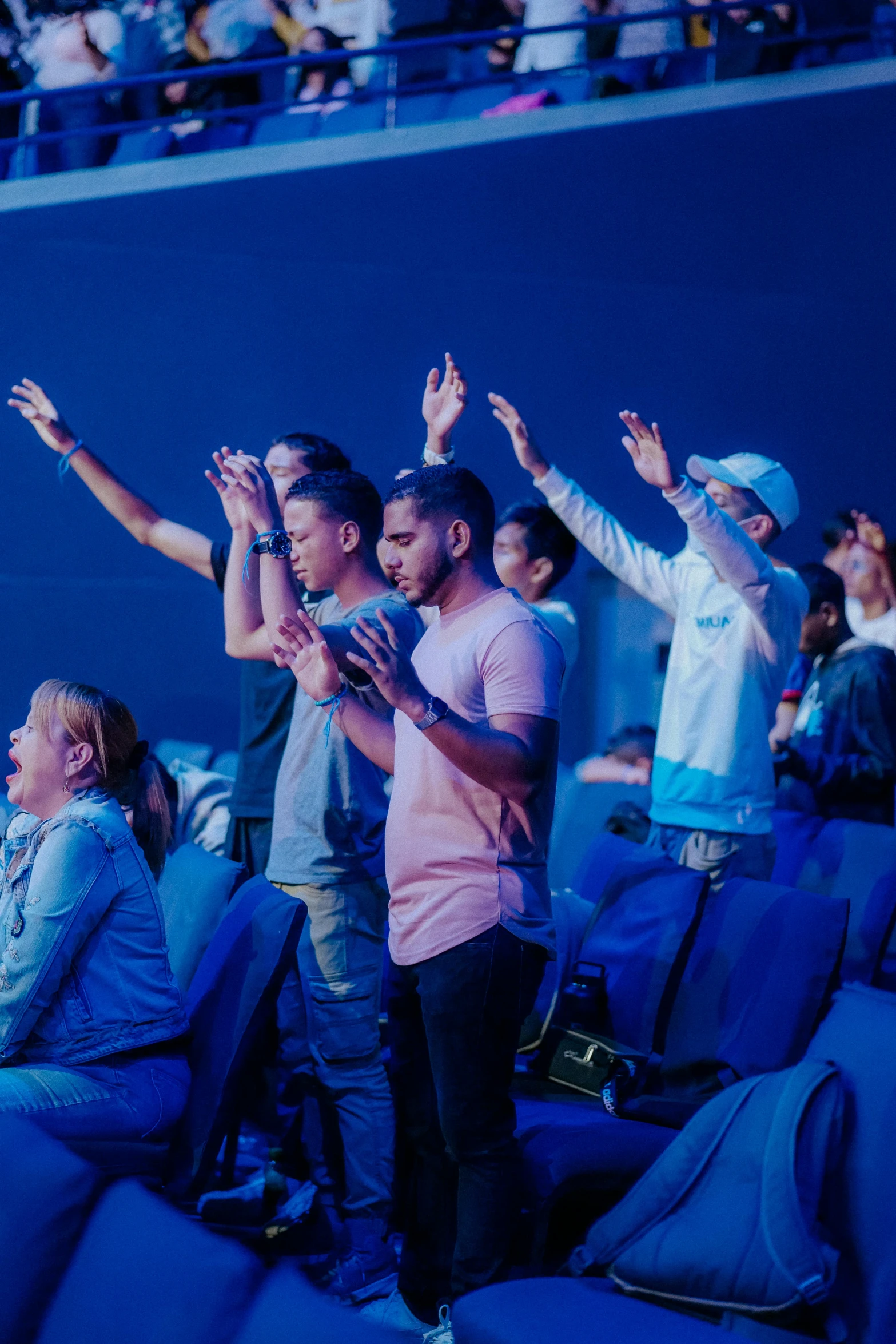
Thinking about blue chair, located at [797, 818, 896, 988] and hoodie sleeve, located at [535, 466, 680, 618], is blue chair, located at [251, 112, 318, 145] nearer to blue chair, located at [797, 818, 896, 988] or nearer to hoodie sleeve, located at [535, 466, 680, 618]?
hoodie sleeve, located at [535, 466, 680, 618]

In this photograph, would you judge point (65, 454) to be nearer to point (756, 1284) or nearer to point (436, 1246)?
point (436, 1246)

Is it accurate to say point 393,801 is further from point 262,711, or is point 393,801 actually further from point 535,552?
point 535,552

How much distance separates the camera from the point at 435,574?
2.25m

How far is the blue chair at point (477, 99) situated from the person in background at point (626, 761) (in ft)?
9.07

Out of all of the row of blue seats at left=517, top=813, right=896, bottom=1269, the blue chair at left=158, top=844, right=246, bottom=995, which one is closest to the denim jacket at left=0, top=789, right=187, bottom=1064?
the blue chair at left=158, top=844, right=246, bottom=995

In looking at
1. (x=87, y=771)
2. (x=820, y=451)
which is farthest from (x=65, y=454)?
(x=820, y=451)

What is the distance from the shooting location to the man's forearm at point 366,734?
2.40 meters

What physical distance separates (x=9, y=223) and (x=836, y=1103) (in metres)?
5.46

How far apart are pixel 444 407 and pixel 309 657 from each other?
2.86 feet

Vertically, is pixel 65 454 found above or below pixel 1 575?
above

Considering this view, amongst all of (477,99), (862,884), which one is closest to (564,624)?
(862,884)

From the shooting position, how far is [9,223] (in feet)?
19.5

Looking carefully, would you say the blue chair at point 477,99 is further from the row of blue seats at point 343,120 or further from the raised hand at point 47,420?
the raised hand at point 47,420

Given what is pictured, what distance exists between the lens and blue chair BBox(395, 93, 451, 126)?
19.0 ft
